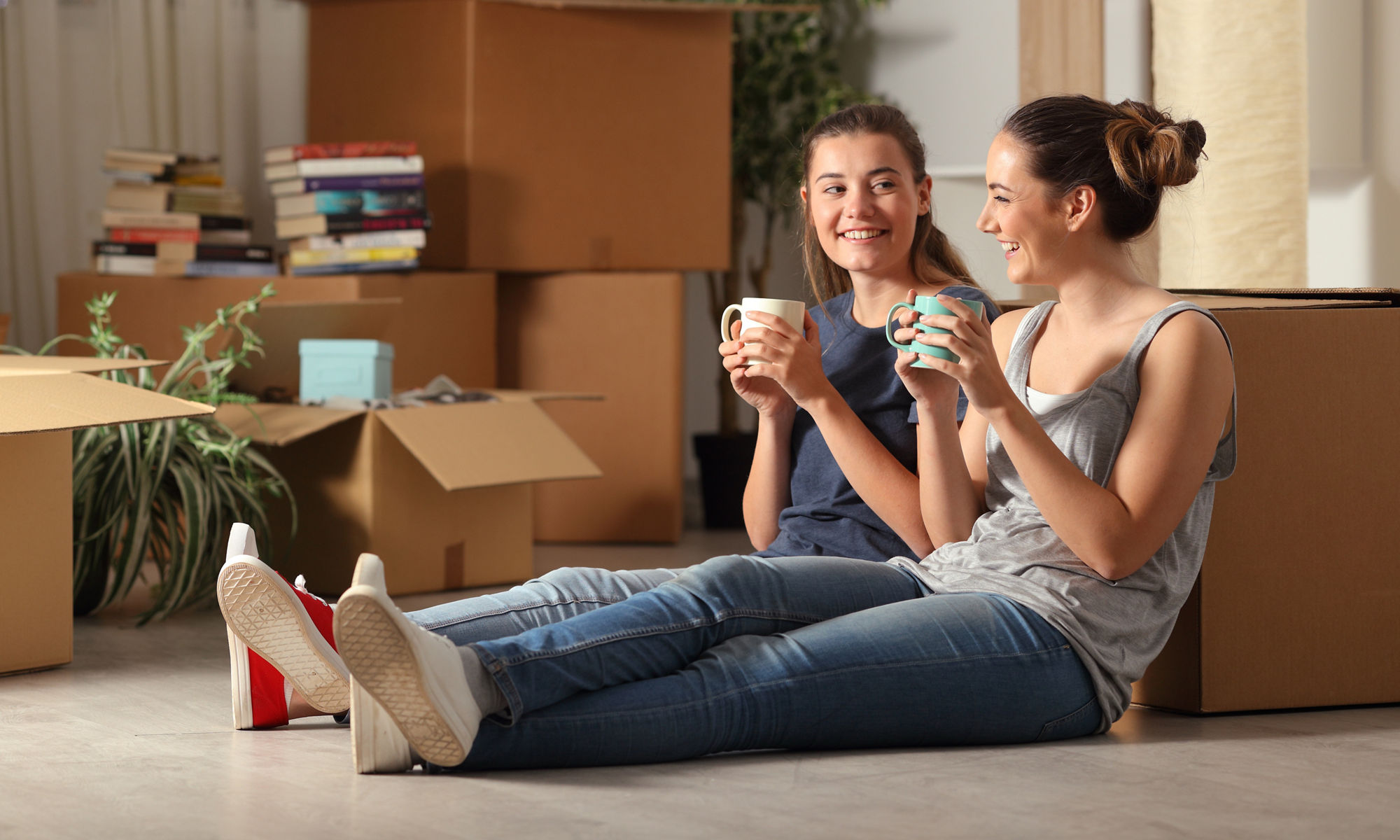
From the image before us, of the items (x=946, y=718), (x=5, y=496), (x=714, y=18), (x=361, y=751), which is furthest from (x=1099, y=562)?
(x=714, y=18)

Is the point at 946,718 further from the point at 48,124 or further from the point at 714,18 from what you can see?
the point at 48,124

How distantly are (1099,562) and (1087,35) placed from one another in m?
1.54

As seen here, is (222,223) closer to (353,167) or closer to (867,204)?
(353,167)

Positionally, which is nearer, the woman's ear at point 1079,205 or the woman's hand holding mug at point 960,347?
the woman's hand holding mug at point 960,347

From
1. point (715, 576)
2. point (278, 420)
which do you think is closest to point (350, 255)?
point (278, 420)

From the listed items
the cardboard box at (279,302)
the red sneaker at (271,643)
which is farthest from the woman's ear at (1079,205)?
the cardboard box at (279,302)

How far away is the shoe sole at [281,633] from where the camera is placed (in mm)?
1466

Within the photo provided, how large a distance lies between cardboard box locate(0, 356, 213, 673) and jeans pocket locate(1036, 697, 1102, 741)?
1.17m

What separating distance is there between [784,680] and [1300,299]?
32.3 inches

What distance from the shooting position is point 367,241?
318cm

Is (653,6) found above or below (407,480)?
above

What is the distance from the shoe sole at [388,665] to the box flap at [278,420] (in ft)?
4.24

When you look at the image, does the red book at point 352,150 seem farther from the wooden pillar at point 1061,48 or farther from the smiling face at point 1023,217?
the smiling face at point 1023,217

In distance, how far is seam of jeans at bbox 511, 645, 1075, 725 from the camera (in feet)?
4.45
